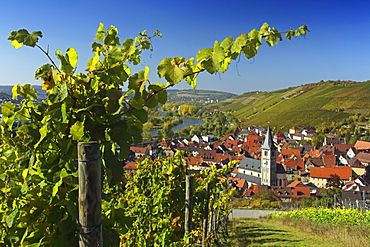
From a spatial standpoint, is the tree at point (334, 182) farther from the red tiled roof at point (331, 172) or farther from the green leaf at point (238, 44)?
the green leaf at point (238, 44)

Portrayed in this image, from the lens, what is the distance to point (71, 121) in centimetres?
121

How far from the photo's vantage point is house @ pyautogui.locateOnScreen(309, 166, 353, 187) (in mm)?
38094

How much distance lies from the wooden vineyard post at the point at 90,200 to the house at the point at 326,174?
42.7m

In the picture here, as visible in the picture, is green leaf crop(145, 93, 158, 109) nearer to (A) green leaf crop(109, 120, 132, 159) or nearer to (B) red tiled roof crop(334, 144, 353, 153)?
(A) green leaf crop(109, 120, 132, 159)

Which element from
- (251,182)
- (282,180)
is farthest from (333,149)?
(251,182)

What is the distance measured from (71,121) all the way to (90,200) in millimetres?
375

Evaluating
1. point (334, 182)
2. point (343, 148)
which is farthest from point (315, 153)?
point (334, 182)

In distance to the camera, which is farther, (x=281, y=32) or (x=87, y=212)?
(x=281, y=32)

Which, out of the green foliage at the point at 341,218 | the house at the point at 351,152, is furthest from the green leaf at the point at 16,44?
the house at the point at 351,152

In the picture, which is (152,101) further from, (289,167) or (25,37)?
(289,167)

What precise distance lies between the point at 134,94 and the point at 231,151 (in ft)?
191

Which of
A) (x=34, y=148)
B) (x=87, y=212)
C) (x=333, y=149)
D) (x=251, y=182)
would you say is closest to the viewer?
(x=87, y=212)

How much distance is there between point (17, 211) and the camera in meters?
1.20

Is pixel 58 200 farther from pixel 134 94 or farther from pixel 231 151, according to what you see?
pixel 231 151
